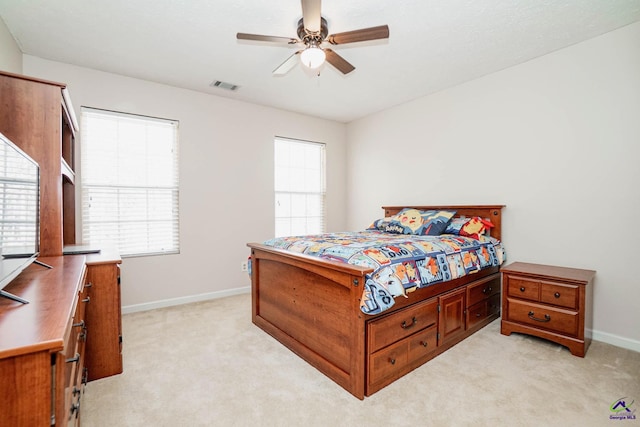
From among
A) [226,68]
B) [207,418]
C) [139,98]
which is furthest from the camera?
[139,98]

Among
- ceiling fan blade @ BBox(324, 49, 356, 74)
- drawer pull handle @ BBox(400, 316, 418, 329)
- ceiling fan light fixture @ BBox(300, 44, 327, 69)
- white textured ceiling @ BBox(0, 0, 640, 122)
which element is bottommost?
drawer pull handle @ BBox(400, 316, 418, 329)

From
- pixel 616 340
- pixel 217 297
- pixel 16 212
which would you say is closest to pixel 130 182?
pixel 217 297

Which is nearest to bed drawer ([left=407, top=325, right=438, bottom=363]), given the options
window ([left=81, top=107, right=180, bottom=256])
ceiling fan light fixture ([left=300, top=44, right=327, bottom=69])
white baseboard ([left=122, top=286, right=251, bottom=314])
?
ceiling fan light fixture ([left=300, top=44, right=327, bottom=69])

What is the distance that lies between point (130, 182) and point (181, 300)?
146 centimetres

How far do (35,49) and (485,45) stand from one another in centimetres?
399

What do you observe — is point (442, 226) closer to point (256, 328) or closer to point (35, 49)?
point (256, 328)

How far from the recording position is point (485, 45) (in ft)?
8.71

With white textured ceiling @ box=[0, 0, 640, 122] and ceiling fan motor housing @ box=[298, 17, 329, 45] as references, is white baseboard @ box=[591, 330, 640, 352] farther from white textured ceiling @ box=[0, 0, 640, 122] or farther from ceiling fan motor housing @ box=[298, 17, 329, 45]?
ceiling fan motor housing @ box=[298, 17, 329, 45]

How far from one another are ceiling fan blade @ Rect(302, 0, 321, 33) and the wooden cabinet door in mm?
2098

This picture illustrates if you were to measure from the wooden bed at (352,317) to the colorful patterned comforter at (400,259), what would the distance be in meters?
0.09

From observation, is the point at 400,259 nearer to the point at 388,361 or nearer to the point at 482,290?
the point at 388,361

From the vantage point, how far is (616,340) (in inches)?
97.3

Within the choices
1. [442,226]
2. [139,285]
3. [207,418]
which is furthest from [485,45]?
[139,285]

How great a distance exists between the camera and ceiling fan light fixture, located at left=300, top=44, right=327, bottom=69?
2.09 m
